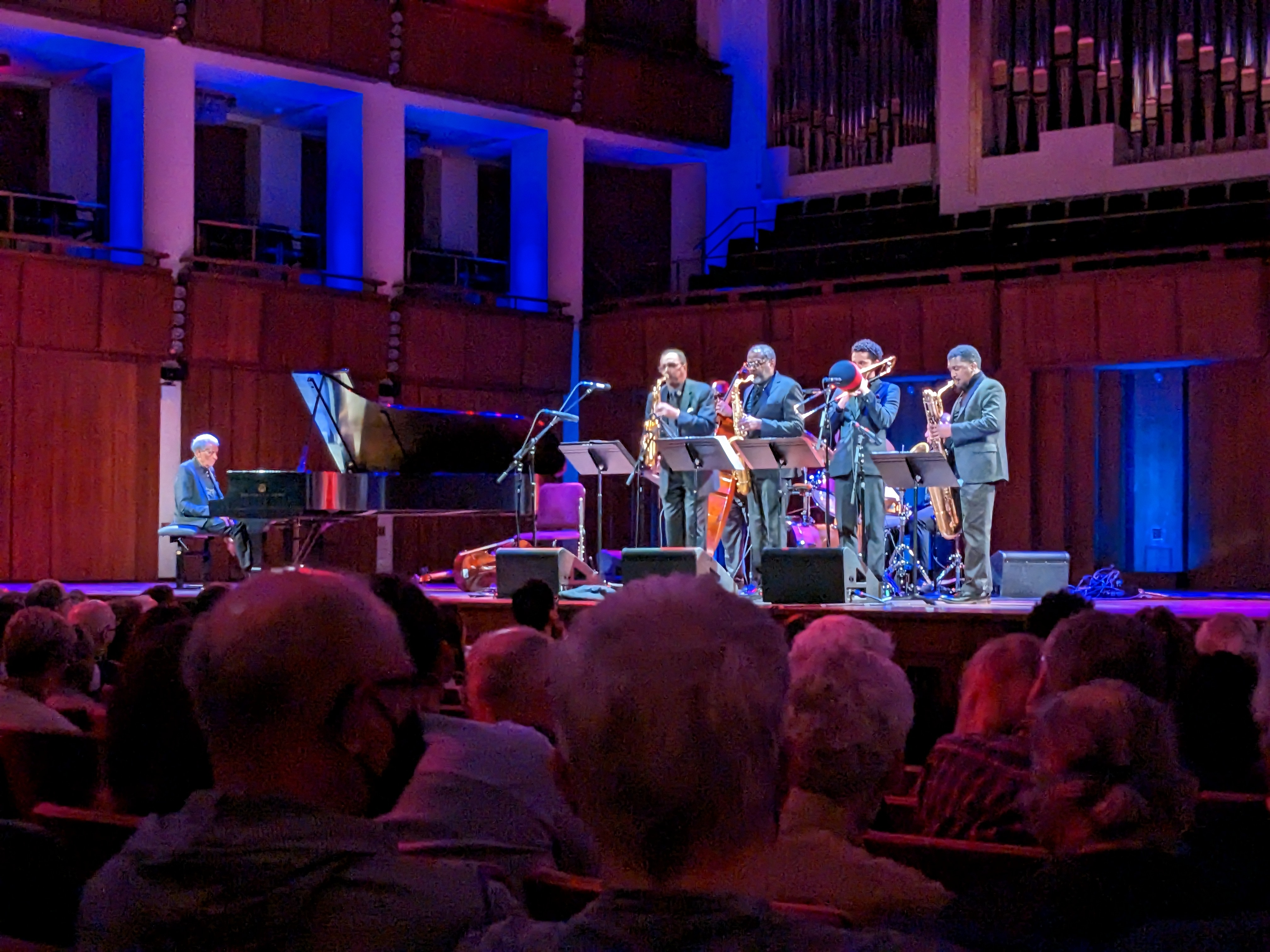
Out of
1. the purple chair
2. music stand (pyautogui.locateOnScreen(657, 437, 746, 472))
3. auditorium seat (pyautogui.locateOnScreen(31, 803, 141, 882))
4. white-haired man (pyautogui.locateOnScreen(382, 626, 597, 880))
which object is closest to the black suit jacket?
music stand (pyautogui.locateOnScreen(657, 437, 746, 472))

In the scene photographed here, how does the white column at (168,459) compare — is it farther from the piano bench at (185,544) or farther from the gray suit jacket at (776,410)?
the gray suit jacket at (776,410)

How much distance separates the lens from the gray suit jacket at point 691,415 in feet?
29.7

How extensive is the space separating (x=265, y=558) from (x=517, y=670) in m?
8.13

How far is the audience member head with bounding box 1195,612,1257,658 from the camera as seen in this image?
13.4ft

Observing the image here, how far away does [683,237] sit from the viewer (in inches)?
632

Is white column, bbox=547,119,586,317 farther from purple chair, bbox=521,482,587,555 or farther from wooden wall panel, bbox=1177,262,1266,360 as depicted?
wooden wall panel, bbox=1177,262,1266,360

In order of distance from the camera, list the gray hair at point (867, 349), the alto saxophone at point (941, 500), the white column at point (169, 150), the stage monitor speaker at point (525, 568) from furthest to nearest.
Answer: the white column at point (169, 150) → the alto saxophone at point (941, 500) → the gray hair at point (867, 349) → the stage monitor speaker at point (525, 568)

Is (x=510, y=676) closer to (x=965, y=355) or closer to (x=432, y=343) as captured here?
(x=965, y=355)

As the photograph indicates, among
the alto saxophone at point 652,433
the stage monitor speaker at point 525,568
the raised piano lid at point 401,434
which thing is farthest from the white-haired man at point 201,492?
the alto saxophone at point 652,433

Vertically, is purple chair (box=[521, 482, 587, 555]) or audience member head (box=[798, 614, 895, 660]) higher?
purple chair (box=[521, 482, 587, 555])

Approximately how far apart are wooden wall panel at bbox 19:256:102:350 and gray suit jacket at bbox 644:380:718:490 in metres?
5.81

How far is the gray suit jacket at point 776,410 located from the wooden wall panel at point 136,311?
6.26 m

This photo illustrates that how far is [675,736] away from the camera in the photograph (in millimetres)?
1329

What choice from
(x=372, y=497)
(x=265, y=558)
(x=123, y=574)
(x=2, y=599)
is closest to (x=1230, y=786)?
(x=2, y=599)
